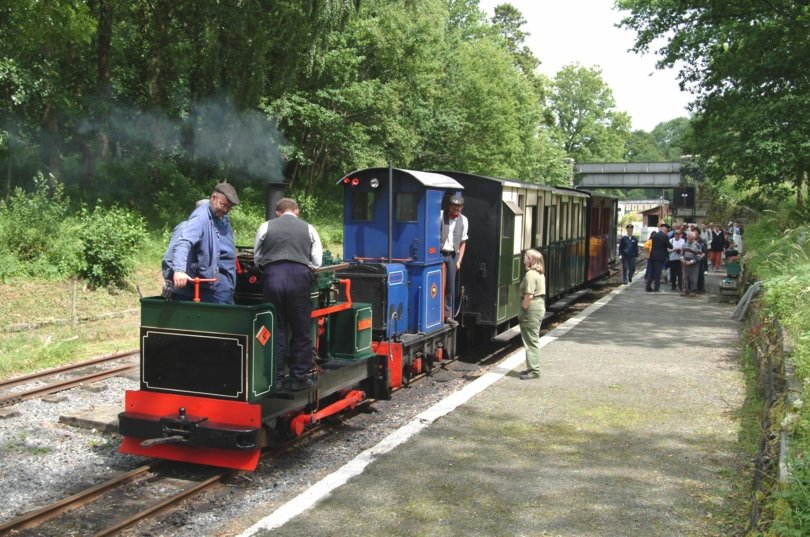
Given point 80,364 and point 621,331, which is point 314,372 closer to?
point 80,364

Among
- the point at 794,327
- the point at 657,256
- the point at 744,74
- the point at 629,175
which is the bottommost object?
the point at 794,327

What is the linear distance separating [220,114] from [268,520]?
738 inches

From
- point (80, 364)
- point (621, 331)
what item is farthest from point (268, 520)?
point (621, 331)

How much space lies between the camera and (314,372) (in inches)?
258

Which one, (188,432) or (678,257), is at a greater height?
(678,257)

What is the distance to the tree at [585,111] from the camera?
3108 inches

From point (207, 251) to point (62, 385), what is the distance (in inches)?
158

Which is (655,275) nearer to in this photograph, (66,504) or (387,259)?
(387,259)

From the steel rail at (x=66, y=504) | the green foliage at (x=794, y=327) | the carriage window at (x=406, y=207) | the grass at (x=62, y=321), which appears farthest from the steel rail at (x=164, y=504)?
the grass at (x=62, y=321)

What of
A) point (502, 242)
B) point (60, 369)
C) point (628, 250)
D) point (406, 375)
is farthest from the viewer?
point (628, 250)

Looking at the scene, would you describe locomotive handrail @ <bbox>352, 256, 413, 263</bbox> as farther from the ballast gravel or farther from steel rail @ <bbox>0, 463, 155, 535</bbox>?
steel rail @ <bbox>0, 463, 155, 535</bbox>

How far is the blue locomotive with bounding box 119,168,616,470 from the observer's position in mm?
5762

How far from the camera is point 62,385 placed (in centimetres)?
868

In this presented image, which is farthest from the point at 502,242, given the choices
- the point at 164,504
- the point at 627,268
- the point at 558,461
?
the point at 627,268
